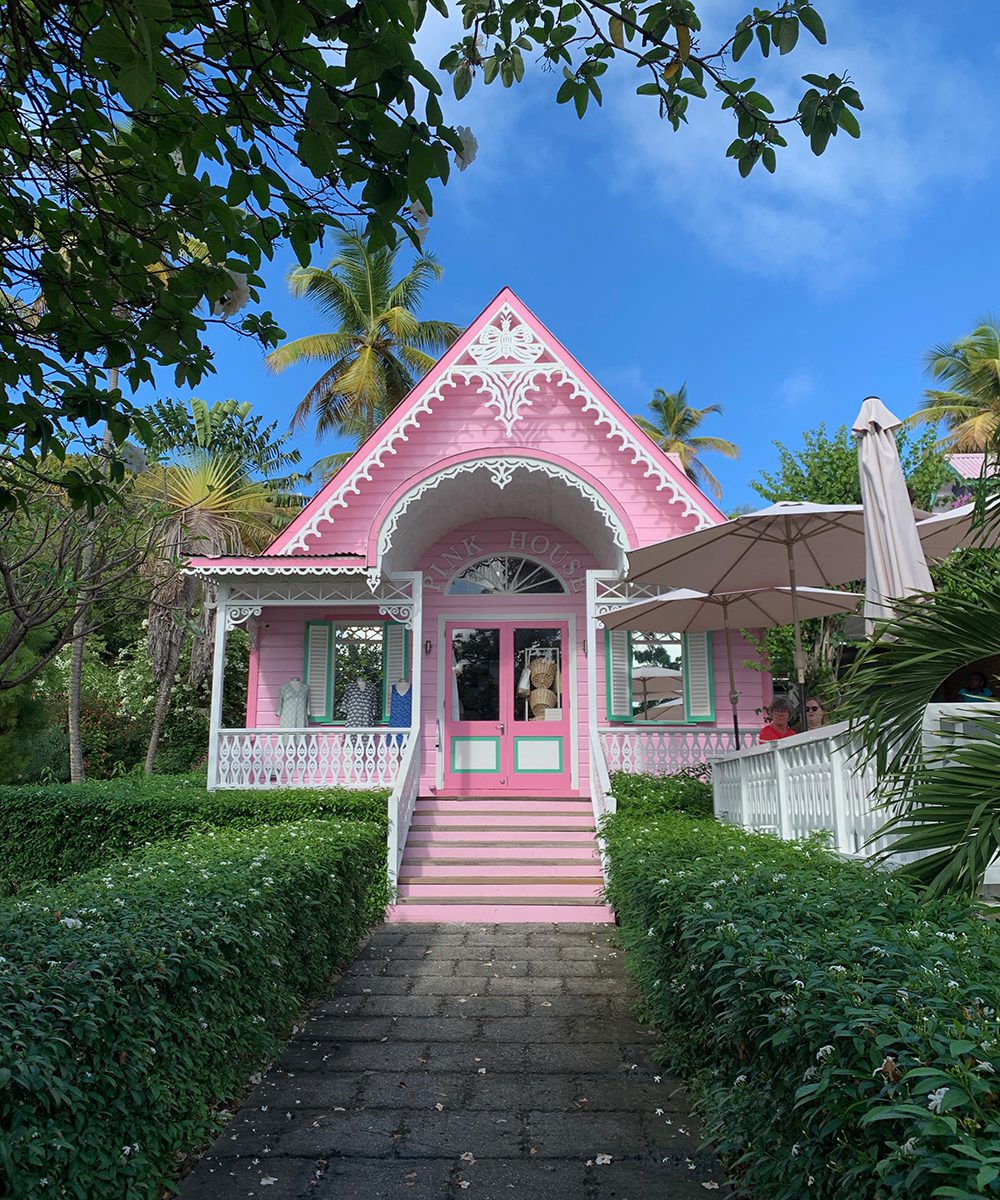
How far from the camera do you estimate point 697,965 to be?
370 cm

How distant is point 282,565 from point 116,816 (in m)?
3.50

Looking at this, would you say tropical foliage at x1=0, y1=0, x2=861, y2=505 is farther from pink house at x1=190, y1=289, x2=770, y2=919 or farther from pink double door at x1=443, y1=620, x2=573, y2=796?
pink double door at x1=443, y1=620, x2=573, y2=796

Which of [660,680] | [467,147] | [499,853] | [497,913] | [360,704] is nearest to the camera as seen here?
[467,147]

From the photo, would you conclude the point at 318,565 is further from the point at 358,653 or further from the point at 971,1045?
the point at 971,1045

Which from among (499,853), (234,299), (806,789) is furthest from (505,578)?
(234,299)

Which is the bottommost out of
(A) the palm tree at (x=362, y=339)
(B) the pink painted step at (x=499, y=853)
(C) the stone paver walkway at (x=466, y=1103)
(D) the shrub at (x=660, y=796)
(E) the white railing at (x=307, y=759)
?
(C) the stone paver walkway at (x=466, y=1103)

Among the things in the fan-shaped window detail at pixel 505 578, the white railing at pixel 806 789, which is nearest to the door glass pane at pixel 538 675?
the fan-shaped window detail at pixel 505 578

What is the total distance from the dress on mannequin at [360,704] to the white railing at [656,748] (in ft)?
10.8

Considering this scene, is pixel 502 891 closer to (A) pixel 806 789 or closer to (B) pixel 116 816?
(A) pixel 806 789

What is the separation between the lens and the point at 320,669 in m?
12.9

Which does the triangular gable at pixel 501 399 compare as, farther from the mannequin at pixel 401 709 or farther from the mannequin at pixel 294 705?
the mannequin at pixel 401 709

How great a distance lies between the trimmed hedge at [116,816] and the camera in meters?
10.1

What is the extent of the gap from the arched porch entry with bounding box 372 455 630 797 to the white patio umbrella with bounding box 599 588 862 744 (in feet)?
5.54

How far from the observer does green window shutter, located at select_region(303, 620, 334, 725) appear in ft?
41.9
